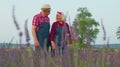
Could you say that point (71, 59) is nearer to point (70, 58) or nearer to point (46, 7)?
point (70, 58)

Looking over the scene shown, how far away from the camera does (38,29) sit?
6.80 meters

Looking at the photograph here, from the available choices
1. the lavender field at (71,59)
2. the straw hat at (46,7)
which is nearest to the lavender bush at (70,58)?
Result: the lavender field at (71,59)

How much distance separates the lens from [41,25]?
6.74m

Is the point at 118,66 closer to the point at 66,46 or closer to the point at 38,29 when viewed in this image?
the point at 66,46

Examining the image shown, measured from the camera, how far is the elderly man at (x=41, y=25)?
6.40 metres

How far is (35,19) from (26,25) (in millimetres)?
3761

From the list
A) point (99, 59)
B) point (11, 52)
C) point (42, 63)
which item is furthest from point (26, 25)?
point (11, 52)

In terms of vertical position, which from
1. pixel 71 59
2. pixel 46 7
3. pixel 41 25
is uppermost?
pixel 46 7

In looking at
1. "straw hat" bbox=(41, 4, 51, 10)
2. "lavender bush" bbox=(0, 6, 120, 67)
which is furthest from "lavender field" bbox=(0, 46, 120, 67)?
"straw hat" bbox=(41, 4, 51, 10)

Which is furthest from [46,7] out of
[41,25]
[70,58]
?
[70,58]

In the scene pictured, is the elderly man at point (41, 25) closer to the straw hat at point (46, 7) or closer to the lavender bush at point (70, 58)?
the straw hat at point (46, 7)

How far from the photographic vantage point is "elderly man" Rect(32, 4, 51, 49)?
6402 millimetres

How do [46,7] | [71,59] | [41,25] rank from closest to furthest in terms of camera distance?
1. [71,59]
2. [46,7]
3. [41,25]

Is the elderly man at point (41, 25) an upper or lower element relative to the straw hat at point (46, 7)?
lower
